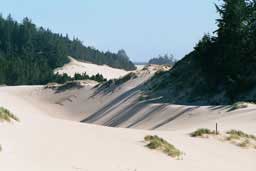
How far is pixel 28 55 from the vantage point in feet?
Answer: 323

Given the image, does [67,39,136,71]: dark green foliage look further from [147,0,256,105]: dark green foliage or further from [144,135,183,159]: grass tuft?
[144,135,183,159]: grass tuft

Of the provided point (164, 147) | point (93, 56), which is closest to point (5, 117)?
point (164, 147)

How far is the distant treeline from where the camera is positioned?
76.2 m

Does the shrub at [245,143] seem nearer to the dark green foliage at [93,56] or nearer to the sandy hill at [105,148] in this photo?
the sandy hill at [105,148]

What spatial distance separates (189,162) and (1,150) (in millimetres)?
4044

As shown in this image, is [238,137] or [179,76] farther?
[179,76]

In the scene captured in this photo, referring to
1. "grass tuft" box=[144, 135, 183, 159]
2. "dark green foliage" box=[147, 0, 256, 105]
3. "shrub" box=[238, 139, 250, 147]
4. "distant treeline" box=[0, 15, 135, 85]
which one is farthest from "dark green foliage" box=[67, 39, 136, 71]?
"grass tuft" box=[144, 135, 183, 159]

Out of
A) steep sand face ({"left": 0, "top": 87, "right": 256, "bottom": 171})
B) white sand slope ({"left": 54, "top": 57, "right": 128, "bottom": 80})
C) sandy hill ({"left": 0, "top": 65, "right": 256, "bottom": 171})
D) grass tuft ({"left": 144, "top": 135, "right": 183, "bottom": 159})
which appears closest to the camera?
steep sand face ({"left": 0, "top": 87, "right": 256, "bottom": 171})

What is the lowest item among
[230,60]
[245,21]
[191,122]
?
[191,122]

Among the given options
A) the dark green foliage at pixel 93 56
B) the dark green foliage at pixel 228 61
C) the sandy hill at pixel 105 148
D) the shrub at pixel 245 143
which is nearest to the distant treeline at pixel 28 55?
the dark green foliage at pixel 93 56

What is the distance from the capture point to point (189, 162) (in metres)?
11.2

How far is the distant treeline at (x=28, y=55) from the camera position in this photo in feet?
250

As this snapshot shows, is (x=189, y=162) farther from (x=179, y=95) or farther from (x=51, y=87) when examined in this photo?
(x=51, y=87)

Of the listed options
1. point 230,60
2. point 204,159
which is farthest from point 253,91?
point 204,159
